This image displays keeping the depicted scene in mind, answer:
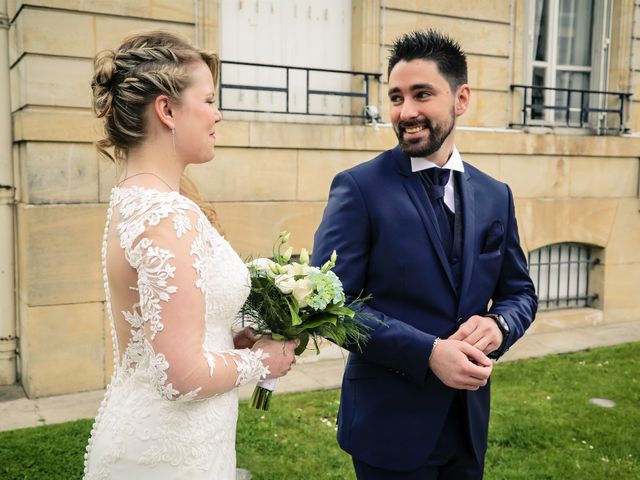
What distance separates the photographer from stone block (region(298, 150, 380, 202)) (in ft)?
25.6

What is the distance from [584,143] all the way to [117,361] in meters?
8.65

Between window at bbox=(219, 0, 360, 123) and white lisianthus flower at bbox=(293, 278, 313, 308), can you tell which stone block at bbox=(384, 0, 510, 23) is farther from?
white lisianthus flower at bbox=(293, 278, 313, 308)

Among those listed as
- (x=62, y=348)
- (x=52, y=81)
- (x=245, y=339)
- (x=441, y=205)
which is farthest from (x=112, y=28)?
(x=245, y=339)

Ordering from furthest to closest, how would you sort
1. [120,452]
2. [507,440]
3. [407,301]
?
[507,440]
[407,301]
[120,452]

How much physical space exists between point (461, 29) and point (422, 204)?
6.61 metres

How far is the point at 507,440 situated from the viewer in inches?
219

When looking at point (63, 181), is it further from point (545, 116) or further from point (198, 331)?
point (545, 116)

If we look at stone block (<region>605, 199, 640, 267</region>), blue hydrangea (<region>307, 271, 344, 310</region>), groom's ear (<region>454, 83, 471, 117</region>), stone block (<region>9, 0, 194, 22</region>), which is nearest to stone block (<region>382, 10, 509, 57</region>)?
stone block (<region>9, 0, 194, 22</region>)

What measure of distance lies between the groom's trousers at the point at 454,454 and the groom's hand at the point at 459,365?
31 cm

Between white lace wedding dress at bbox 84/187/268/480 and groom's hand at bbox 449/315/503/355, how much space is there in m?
0.84

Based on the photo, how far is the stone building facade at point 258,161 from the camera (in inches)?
258

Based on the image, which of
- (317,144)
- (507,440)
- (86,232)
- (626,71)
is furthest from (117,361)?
(626,71)

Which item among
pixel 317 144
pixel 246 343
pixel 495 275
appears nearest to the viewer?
pixel 246 343

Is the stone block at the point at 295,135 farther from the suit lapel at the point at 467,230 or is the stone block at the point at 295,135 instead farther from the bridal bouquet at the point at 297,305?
the bridal bouquet at the point at 297,305
